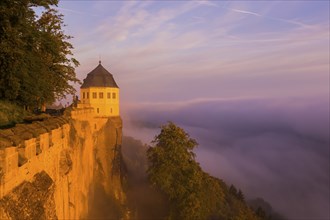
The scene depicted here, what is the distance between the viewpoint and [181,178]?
108 feet

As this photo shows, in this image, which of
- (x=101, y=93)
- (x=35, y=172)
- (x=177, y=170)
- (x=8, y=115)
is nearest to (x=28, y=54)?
(x=8, y=115)

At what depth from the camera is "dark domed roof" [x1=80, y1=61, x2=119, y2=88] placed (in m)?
64.8

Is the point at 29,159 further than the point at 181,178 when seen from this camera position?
No

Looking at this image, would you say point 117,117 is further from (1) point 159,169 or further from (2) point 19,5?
(2) point 19,5

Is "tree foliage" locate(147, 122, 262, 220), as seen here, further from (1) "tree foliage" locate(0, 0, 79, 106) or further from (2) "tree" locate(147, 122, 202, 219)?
(1) "tree foliage" locate(0, 0, 79, 106)

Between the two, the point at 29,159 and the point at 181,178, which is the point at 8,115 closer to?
the point at 29,159

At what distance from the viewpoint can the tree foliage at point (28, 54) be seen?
17.6 m

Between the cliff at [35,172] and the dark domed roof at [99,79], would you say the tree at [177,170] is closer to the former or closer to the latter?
the cliff at [35,172]

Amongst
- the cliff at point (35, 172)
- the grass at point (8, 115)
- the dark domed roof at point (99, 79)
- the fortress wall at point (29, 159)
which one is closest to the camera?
the fortress wall at point (29, 159)

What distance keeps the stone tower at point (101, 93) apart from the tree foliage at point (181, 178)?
29.5m

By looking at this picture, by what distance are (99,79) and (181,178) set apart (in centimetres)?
3631

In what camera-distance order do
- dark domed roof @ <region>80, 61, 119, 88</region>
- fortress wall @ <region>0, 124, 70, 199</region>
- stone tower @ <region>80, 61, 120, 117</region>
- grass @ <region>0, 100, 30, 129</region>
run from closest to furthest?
1. fortress wall @ <region>0, 124, 70, 199</region>
2. grass @ <region>0, 100, 30, 129</region>
3. stone tower @ <region>80, 61, 120, 117</region>
4. dark domed roof @ <region>80, 61, 119, 88</region>

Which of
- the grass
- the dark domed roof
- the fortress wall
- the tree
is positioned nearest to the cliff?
the fortress wall

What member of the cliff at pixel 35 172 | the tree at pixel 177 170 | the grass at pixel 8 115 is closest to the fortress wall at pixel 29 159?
the cliff at pixel 35 172
